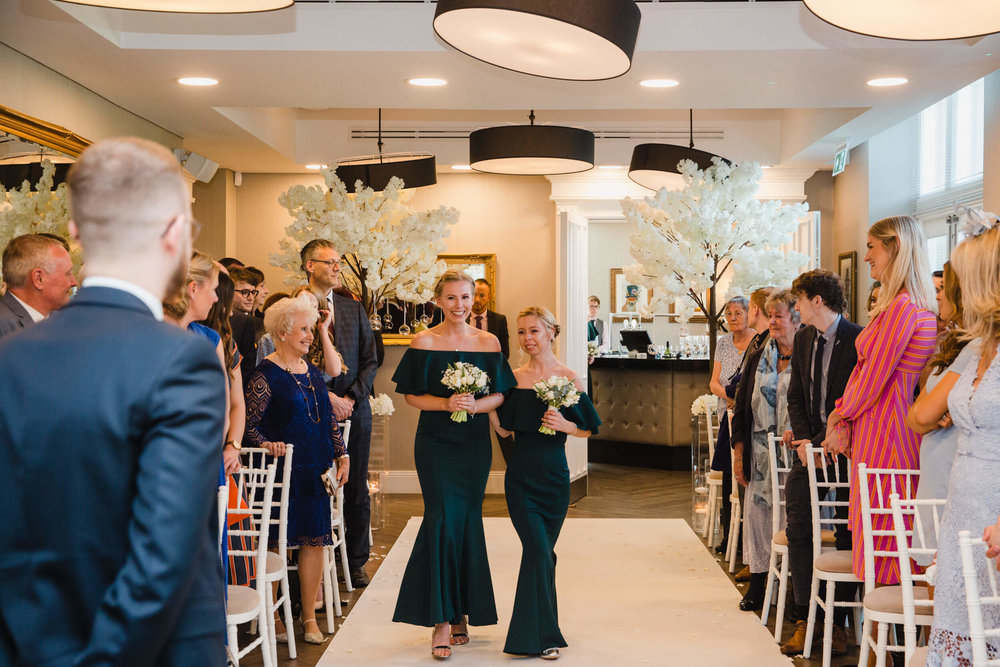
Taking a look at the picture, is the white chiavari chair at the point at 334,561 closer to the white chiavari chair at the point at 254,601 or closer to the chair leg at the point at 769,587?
the white chiavari chair at the point at 254,601

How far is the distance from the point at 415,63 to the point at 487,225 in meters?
4.48

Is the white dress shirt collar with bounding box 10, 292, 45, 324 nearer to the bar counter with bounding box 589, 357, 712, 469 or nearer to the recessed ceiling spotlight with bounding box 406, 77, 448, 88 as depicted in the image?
the recessed ceiling spotlight with bounding box 406, 77, 448, 88

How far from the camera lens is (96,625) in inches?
51.8

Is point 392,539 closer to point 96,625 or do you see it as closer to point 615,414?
point 615,414

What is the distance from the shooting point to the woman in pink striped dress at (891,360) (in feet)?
12.7

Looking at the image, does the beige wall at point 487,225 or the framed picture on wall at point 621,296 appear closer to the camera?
the beige wall at point 487,225

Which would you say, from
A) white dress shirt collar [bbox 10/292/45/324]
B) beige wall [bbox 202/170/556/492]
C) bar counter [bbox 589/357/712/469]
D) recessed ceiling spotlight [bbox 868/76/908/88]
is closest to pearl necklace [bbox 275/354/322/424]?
white dress shirt collar [bbox 10/292/45/324]

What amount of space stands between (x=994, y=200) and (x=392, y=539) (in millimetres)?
4805

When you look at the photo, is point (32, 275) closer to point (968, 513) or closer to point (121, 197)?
point (121, 197)

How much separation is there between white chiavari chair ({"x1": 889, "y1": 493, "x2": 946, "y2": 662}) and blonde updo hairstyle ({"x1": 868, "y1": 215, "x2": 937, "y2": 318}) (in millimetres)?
982

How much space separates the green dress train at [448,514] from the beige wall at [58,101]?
2616 millimetres

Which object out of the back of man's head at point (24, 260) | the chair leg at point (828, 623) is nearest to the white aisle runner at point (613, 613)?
the chair leg at point (828, 623)

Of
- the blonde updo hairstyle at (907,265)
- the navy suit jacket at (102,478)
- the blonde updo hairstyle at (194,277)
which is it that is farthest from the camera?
the blonde updo hairstyle at (907,265)

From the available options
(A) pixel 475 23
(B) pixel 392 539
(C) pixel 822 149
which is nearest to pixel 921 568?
(A) pixel 475 23
